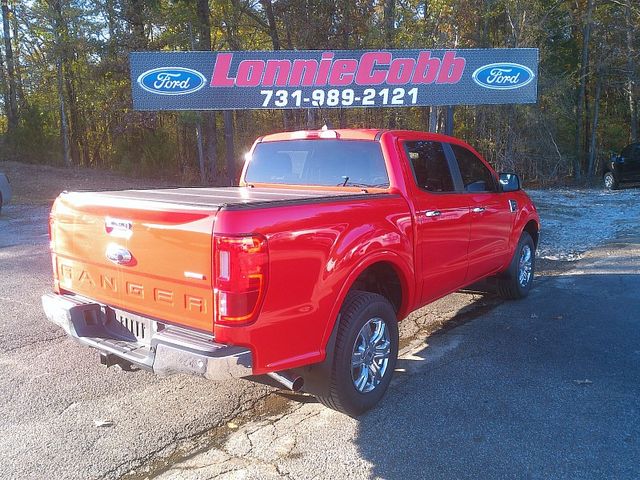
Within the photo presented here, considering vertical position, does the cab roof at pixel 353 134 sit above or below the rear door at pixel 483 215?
above

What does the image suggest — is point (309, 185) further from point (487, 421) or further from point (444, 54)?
point (444, 54)

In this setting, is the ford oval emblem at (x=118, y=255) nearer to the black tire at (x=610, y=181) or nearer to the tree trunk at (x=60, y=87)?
the tree trunk at (x=60, y=87)

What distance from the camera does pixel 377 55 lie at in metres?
13.5

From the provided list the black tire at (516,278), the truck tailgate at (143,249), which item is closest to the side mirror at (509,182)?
the black tire at (516,278)

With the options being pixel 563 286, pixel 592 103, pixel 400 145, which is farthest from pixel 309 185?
pixel 592 103

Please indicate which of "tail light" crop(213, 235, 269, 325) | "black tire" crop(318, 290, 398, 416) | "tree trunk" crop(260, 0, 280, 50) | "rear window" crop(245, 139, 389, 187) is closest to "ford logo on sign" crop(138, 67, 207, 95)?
"rear window" crop(245, 139, 389, 187)

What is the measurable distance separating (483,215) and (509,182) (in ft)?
2.53

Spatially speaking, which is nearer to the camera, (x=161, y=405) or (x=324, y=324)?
(x=324, y=324)

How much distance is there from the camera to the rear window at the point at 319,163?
4477mm

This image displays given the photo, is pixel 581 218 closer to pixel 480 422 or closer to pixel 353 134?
pixel 353 134

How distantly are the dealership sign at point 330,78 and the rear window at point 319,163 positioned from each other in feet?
26.7

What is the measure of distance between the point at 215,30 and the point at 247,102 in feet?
39.0

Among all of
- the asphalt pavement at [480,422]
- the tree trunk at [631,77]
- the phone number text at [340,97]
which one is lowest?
the asphalt pavement at [480,422]

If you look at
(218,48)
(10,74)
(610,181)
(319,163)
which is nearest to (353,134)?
(319,163)
